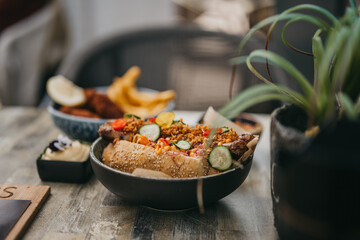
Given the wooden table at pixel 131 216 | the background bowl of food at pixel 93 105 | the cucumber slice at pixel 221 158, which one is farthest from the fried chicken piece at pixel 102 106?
the cucumber slice at pixel 221 158

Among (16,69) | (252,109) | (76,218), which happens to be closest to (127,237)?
(76,218)

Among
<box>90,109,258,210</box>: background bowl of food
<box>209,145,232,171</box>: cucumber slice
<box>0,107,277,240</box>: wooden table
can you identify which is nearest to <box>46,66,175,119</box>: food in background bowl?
<box>0,107,277,240</box>: wooden table

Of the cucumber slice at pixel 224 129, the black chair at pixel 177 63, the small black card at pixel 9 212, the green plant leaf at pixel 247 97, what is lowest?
the black chair at pixel 177 63

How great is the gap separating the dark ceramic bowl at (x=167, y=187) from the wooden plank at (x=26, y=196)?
0.16m

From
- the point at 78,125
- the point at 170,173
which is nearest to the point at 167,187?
the point at 170,173

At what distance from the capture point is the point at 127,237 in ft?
2.43

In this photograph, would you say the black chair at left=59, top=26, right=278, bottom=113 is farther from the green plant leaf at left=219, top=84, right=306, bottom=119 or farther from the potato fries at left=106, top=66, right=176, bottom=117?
the green plant leaf at left=219, top=84, right=306, bottom=119

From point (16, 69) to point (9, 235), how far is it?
1.72 metres

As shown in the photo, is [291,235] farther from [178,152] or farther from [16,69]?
[16,69]

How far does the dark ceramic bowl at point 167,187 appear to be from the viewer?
28.4 inches

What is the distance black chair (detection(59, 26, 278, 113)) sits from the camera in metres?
1.90

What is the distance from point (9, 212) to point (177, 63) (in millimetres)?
1400

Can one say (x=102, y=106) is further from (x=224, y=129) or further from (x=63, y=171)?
(x=224, y=129)

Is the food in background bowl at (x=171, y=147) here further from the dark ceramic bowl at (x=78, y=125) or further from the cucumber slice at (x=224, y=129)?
the dark ceramic bowl at (x=78, y=125)
